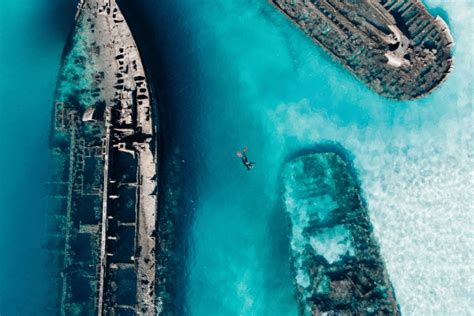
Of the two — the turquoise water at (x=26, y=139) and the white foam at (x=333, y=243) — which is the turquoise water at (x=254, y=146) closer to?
the turquoise water at (x=26, y=139)

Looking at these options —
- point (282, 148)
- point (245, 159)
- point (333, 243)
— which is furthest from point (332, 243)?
point (245, 159)

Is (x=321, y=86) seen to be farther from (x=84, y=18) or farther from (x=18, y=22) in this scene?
(x=18, y=22)

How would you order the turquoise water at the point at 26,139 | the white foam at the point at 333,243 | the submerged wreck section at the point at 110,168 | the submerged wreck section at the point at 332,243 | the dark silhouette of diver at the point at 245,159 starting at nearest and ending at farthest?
the submerged wreck section at the point at 110,168 < the submerged wreck section at the point at 332,243 < the white foam at the point at 333,243 < the turquoise water at the point at 26,139 < the dark silhouette of diver at the point at 245,159

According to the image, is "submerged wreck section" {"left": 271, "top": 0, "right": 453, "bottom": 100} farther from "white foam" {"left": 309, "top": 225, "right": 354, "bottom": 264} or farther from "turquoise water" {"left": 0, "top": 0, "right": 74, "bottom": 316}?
"turquoise water" {"left": 0, "top": 0, "right": 74, "bottom": 316}

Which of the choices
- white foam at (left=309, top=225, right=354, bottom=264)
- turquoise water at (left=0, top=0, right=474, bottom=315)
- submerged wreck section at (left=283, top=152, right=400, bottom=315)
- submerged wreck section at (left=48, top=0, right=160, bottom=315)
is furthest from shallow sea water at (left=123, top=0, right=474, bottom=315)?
submerged wreck section at (left=48, top=0, right=160, bottom=315)

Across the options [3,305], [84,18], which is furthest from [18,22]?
[3,305]

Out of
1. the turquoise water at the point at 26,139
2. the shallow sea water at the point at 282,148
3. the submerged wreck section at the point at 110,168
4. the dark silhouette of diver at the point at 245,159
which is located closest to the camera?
the submerged wreck section at the point at 110,168

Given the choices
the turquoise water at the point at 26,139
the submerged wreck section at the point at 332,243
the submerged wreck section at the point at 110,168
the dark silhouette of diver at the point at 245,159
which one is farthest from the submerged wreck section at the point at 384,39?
the turquoise water at the point at 26,139
